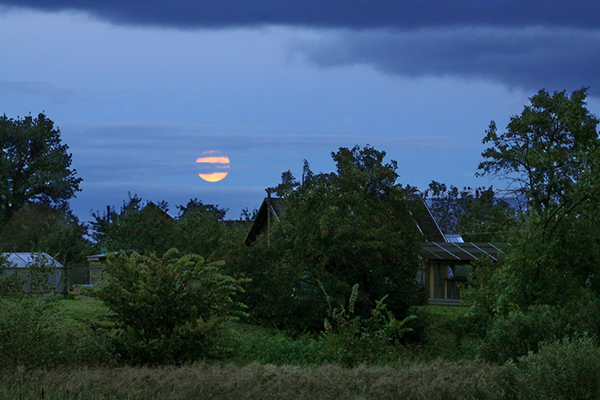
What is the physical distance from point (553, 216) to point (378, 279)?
9.32 m

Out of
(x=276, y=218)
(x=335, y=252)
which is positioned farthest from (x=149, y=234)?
(x=335, y=252)

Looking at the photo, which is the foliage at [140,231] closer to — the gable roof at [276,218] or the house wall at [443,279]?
the gable roof at [276,218]

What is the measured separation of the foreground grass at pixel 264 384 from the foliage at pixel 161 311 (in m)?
3.54

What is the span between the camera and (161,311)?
1433 centimetres

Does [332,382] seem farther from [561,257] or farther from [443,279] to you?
[443,279]

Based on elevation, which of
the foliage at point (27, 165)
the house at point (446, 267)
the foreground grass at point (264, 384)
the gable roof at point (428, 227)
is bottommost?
the foreground grass at point (264, 384)

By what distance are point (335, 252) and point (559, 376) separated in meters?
15.9

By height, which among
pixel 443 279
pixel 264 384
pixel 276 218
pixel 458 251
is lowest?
pixel 264 384

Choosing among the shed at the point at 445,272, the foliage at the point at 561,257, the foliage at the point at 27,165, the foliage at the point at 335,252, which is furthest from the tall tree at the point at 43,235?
the foliage at the point at 561,257

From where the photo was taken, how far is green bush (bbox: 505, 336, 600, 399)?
954cm

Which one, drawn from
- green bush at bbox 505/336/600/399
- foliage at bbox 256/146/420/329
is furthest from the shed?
green bush at bbox 505/336/600/399

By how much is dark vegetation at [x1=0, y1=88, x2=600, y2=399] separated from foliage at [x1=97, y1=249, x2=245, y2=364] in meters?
0.04

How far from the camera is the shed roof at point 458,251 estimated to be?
37812 millimetres

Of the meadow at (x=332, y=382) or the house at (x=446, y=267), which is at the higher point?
the house at (x=446, y=267)
